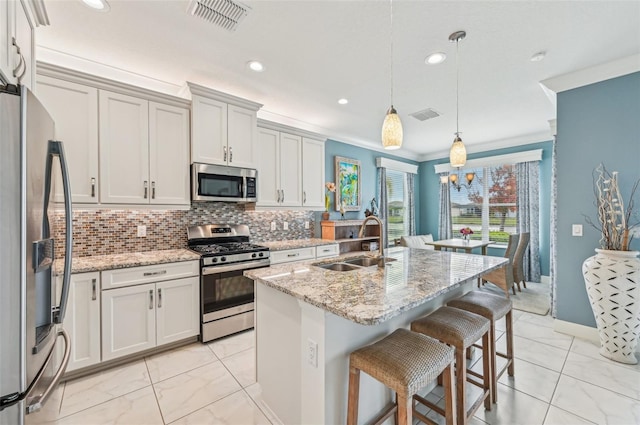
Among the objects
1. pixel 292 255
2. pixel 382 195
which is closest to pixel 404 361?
pixel 292 255

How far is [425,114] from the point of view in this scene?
401 cm

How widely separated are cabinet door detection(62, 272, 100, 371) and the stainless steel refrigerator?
1.22 meters

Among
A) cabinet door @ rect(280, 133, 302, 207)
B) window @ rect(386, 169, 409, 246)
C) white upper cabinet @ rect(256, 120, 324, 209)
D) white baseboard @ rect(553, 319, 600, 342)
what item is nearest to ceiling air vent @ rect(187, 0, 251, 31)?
white upper cabinet @ rect(256, 120, 324, 209)

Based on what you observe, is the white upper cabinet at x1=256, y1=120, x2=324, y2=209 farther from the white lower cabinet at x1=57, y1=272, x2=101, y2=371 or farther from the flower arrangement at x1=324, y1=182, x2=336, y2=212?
the white lower cabinet at x1=57, y1=272, x2=101, y2=371

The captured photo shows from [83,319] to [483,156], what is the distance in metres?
6.84

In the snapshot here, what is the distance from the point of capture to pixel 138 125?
2.68m

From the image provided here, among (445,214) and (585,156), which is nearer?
(585,156)

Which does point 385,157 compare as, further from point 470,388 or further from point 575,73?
point 470,388

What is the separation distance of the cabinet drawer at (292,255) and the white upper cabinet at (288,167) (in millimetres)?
675

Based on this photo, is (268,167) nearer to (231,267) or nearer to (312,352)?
(231,267)

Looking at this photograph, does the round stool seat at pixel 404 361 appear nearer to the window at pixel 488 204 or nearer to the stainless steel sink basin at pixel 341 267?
the stainless steel sink basin at pixel 341 267

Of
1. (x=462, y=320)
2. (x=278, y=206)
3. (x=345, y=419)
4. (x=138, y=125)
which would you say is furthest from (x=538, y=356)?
(x=138, y=125)

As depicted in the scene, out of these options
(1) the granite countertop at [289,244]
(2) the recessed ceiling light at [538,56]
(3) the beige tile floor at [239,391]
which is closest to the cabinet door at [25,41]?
(3) the beige tile floor at [239,391]

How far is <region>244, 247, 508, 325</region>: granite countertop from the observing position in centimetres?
119
